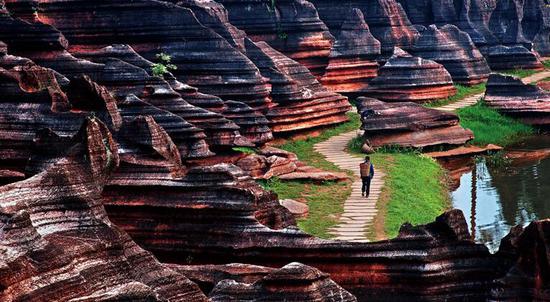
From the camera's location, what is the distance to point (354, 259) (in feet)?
47.1

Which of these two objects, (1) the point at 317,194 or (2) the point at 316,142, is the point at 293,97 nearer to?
(2) the point at 316,142

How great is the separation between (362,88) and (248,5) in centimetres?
418

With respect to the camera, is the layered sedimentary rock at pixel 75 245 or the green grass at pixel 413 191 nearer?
the layered sedimentary rock at pixel 75 245

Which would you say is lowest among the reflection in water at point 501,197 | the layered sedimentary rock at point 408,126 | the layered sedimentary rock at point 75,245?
the reflection in water at point 501,197

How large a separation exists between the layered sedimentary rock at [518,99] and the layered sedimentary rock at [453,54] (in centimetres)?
392

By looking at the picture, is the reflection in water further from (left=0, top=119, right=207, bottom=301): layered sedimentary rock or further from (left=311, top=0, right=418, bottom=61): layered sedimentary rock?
(left=311, top=0, right=418, bottom=61): layered sedimentary rock

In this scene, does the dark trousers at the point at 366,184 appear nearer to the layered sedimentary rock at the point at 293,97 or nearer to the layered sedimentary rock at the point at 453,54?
the layered sedimentary rock at the point at 293,97

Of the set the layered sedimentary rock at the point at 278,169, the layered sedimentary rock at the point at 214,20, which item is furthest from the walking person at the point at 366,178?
the layered sedimentary rock at the point at 214,20

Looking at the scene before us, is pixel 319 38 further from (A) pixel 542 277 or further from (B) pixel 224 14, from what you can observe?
(A) pixel 542 277

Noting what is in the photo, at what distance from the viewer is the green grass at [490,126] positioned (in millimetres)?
33281

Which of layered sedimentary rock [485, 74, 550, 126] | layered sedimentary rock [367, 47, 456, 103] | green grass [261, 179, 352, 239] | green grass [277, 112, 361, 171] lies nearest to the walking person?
green grass [261, 179, 352, 239]

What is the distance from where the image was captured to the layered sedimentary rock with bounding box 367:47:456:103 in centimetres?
3666

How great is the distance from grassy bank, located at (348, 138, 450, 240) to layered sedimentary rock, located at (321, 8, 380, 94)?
8096 millimetres

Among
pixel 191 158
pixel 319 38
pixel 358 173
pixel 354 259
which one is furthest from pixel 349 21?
pixel 354 259
